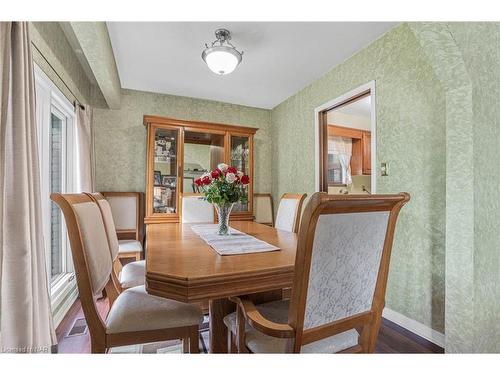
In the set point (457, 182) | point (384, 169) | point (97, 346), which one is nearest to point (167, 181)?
point (97, 346)

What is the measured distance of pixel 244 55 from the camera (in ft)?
8.02

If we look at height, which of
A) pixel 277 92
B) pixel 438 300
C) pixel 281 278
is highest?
pixel 277 92

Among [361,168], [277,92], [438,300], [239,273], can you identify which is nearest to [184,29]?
[277,92]

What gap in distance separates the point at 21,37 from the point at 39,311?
1.34 m

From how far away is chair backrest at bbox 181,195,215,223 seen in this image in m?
2.58

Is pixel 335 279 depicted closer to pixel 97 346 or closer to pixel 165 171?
pixel 97 346

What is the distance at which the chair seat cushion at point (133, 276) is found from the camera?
1.69 meters

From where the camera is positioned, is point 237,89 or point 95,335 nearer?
point 95,335

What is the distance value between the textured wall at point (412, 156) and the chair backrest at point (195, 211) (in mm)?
1648

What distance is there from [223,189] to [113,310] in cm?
89

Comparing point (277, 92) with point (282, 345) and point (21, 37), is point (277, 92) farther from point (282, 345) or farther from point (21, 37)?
point (282, 345)

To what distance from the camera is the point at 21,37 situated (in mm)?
1183

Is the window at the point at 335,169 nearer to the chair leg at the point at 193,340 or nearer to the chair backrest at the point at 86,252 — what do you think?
the chair leg at the point at 193,340

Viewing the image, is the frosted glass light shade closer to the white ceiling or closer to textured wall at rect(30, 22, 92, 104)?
the white ceiling
